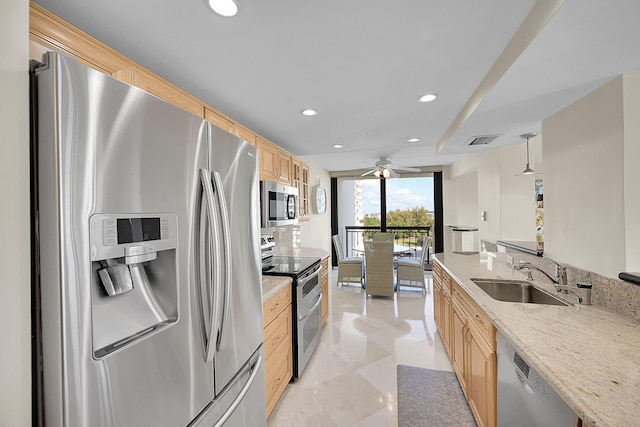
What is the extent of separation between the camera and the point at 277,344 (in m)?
2.00

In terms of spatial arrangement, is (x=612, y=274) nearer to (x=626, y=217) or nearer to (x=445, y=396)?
(x=626, y=217)

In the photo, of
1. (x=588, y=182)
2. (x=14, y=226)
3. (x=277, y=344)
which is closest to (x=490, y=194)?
(x=588, y=182)

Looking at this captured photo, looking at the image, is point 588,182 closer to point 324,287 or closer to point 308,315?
point 308,315

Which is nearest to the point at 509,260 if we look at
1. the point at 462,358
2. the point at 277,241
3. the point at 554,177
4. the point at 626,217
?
the point at 554,177

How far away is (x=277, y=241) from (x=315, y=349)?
1.43m

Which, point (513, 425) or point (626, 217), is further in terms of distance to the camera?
point (626, 217)

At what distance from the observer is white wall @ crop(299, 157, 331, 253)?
190 inches

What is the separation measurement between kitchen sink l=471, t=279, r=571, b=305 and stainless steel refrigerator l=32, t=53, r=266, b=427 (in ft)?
6.51

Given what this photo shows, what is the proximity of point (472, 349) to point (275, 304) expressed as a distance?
4.48 ft

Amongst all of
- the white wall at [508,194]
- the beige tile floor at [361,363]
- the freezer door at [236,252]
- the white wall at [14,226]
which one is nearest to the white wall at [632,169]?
the beige tile floor at [361,363]

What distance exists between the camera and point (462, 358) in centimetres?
208

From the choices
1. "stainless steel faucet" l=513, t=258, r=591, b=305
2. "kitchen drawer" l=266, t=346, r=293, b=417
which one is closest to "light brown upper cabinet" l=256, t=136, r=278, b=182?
"kitchen drawer" l=266, t=346, r=293, b=417

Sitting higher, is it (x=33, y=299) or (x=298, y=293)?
(x=33, y=299)

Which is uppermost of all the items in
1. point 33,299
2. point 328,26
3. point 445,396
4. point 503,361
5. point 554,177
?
point 328,26
